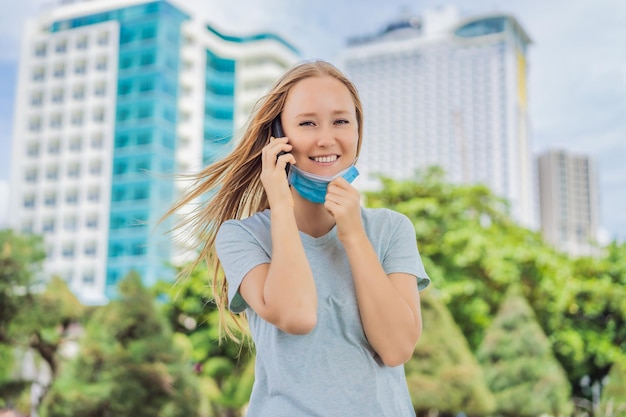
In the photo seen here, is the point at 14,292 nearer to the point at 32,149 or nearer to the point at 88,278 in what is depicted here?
the point at 88,278

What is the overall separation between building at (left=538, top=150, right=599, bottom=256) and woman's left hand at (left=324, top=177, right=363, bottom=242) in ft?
296

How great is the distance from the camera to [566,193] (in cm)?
9025

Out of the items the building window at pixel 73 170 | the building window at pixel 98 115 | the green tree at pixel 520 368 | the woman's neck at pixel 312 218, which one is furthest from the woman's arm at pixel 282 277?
the building window at pixel 73 170

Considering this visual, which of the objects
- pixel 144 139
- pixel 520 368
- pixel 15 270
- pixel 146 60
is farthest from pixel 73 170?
pixel 520 368

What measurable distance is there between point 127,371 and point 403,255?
8.70 m

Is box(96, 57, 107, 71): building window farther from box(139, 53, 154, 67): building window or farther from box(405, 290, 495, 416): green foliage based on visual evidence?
box(405, 290, 495, 416): green foliage

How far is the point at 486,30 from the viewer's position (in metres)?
76.2

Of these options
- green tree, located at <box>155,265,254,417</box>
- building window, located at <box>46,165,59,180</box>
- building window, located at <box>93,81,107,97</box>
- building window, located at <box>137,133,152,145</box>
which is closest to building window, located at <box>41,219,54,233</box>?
building window, located at <box>46,165,59,180</box>

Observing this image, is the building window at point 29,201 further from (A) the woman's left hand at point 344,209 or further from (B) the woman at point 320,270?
(A) the woman's left hand at point 344,209

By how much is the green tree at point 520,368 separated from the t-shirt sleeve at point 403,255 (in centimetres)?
1177

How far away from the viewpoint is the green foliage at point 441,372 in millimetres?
11305

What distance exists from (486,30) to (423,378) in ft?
228

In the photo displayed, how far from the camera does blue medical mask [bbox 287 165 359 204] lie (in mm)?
1504

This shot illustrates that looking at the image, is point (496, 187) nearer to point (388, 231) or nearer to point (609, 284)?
point (609, 284)
